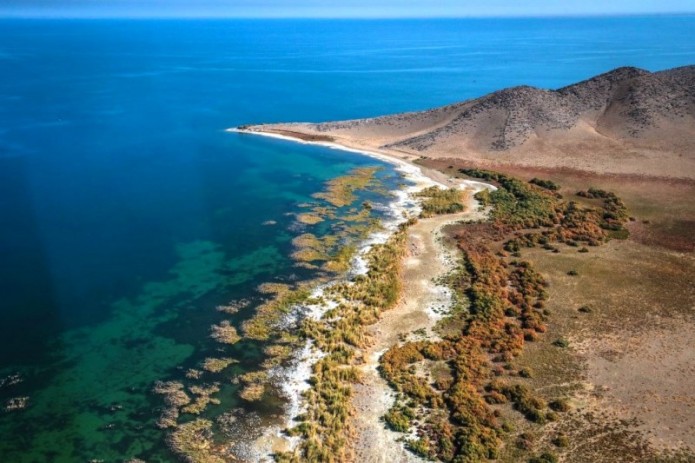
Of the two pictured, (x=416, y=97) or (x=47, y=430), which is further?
(x=416, y=97)

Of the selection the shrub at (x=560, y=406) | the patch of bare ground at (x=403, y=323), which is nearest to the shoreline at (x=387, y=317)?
the patch of bare ground at (x=403, y=323)

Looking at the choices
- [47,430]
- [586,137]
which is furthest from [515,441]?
[586,137]

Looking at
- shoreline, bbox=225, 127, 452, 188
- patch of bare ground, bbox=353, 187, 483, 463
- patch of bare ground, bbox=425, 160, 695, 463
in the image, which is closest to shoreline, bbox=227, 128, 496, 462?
patch of bare ground, bbox=353, 187, 483, 463

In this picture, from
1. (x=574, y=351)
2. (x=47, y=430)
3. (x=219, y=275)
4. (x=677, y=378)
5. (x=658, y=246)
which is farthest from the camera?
(x=658, y=246)

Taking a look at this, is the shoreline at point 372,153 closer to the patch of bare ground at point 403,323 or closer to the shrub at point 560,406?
the patch of bare ground at point 403,323

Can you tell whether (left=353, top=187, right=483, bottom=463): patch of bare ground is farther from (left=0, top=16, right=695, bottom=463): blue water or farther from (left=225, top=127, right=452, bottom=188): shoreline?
(left=225, top=127, right=452, bottom=188): shoreline

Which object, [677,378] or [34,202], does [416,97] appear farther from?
[677,378]

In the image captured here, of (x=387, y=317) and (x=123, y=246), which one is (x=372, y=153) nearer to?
(x=123, y=246)
